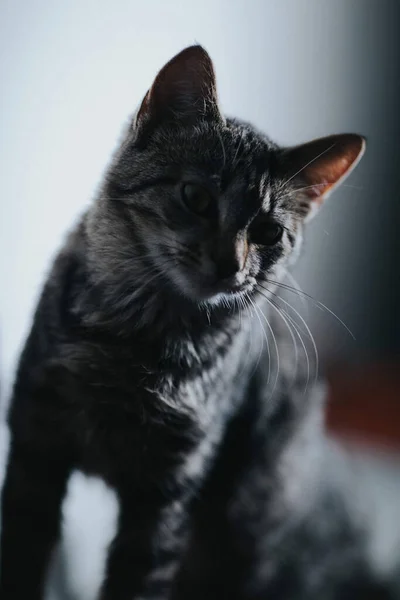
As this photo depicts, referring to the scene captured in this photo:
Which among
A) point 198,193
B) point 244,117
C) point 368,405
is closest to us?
point 198,193

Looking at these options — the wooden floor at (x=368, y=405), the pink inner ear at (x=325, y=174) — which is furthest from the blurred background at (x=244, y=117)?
the pink inner ear at (x=325, y=174)

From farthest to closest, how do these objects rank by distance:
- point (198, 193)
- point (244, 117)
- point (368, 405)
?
point (368, 405), point (244, 117), point (198, 193)

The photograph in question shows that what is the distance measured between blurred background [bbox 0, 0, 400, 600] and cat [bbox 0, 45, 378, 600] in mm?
53

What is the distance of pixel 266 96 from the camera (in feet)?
3.41

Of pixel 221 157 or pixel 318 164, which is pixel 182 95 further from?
pixel 318 164

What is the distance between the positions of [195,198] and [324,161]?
0.21m

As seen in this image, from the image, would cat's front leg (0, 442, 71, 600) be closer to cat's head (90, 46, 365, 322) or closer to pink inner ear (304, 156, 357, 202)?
cat's head (90, 46, 365, 322)

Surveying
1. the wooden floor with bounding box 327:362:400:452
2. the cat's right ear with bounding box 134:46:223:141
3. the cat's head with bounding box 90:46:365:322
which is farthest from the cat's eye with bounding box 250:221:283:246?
the wooden floor with bounding box 327:362:400:452

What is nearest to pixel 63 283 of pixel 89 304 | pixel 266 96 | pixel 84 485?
pixel 89 304

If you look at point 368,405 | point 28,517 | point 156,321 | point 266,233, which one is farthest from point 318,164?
point 28,517

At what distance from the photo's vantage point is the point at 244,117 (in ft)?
3.30

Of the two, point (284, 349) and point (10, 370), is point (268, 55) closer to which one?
point (284, 349)

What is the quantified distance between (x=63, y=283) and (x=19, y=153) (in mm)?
203

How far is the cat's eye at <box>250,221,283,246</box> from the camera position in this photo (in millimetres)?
876
